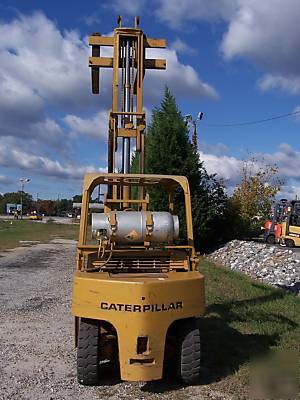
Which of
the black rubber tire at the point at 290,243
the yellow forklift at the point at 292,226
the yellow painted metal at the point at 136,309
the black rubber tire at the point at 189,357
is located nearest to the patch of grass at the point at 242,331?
the black rubber tire at the point at 189,357

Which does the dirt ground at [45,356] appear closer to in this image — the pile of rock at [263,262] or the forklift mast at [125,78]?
the forklift mast at [125,78]

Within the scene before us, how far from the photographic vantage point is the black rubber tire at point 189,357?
5.86 metres

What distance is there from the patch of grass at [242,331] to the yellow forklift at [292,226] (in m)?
20.0

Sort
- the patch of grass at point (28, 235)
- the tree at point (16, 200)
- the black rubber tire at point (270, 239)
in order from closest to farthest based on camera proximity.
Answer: the patch of grass at point (28, 235), the black rubber tire at point (270, 239), the tree at point (16, 200)

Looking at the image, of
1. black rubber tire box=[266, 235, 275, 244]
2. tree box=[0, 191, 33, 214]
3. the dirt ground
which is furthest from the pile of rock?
tree box=[0, 191, 33, 214]

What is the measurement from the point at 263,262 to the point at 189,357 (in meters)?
13.8

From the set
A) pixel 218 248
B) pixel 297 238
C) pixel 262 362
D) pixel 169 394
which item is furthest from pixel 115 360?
pixel 297 238

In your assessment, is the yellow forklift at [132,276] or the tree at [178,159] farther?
the tree at [178,159]

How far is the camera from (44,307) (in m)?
10.9

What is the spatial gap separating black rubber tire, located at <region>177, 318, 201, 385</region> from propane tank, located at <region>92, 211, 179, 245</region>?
3.99ft

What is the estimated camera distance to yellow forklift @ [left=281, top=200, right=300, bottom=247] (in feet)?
106

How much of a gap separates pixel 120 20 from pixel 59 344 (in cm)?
525

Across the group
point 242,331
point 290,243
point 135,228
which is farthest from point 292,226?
point 135,228

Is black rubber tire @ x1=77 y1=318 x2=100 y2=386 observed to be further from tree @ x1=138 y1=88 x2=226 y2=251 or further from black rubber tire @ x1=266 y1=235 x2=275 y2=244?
black rubber tire @ x1=266 y1=235 x2=275 y2=244
